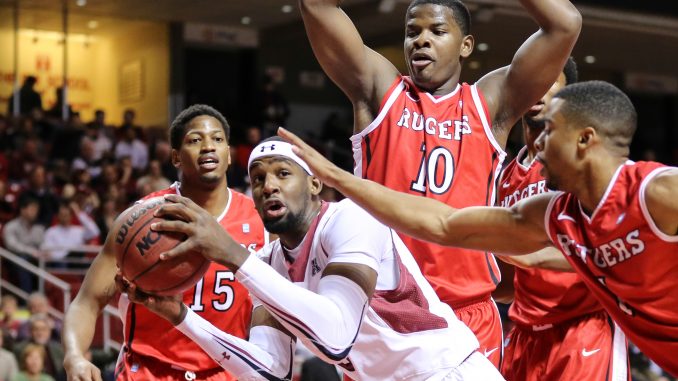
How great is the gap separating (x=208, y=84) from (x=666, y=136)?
12.5 m

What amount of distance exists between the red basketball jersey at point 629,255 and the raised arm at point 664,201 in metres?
0.02

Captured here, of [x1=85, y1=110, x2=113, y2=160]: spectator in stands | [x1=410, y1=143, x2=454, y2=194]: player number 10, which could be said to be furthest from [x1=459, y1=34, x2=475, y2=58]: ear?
[x1=85, y1=110, x2=113, y2=160]: spectator in stands

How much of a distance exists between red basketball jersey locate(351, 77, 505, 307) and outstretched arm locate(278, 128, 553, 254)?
2.56 feet

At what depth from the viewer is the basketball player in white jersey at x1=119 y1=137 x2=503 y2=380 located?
159 inches

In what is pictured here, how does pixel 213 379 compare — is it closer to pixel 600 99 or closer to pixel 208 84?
pixel 600 99

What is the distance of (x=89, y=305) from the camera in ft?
18.0

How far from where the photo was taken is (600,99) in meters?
3.78

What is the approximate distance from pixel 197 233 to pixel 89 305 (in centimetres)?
197

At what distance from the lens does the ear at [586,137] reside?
374cm

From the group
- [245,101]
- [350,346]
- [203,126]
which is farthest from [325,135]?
[350,346]

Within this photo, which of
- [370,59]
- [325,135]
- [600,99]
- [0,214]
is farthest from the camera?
[325,135]

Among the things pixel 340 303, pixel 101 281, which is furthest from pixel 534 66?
pixel 101 281

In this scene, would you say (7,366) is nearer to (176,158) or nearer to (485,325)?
(176,158)

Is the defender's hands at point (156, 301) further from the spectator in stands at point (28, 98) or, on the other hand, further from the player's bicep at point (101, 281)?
the spectator in stands at point (28, 98)
